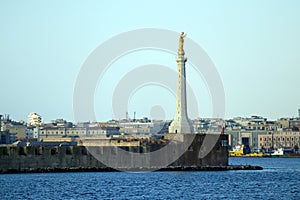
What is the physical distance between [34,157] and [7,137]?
69304 millimetres

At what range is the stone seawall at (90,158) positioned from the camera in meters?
73.1

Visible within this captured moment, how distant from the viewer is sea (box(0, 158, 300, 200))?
53.1 m

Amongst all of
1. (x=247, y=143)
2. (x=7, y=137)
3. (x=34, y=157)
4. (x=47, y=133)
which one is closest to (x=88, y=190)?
(x=34, y=157)

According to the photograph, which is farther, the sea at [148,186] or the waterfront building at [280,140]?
the waterfront building at [280,140]

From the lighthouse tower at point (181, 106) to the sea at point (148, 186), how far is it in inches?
264

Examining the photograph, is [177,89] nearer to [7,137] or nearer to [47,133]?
[7,137]

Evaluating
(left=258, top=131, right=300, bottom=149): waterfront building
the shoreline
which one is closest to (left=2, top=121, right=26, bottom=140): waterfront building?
(left=258, top=131, right=300, bottom=149): waterfront building

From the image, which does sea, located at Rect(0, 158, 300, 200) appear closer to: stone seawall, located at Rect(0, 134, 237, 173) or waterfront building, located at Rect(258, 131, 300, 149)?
stone seawall, located at Rect(0, 134, 237, 173)

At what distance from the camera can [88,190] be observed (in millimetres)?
56312

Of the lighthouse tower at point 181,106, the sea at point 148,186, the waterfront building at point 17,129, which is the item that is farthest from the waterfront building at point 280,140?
the sea at point 148,186

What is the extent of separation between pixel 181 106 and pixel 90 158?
1088cm

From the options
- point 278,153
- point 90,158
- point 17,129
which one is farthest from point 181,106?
point 17,129

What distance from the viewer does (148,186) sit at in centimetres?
6012

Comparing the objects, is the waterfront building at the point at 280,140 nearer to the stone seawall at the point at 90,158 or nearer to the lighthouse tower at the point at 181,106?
the lighthouse tower at the point at 181,106
